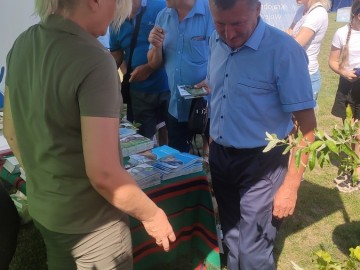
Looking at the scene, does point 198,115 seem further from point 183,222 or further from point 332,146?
point 332,146

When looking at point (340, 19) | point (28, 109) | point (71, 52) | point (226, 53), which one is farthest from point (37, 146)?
point (340, 19)

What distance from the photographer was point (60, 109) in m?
1.04

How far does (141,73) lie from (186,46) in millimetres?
489

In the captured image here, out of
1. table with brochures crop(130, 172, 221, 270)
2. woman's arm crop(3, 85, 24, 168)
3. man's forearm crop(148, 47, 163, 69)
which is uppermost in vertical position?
woman's arm crop(3, 85, 24, 168)

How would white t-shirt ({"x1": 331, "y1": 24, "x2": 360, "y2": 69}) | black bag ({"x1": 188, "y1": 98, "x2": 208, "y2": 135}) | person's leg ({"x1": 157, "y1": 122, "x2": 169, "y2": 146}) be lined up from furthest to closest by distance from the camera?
person's leg ({"x1": 157, "y1": 122, "x2": 169, "y2": 146}) < white t-shirt ({"x1": 331, "y1": 24, "x2": 360, "y2": 69}) < black bag ({"x1": 188, "y1": 98, "x2": 208, "y2": 135})

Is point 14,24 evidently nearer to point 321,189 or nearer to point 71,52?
point 71,52

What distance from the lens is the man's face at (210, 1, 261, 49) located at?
158 cm

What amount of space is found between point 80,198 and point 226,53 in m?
1.00

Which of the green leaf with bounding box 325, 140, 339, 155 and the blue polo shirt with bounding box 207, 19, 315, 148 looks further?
the blue polo shirt with bounding box 207, 19, 315, 148

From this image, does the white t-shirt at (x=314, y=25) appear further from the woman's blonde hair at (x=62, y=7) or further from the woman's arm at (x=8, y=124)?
the woman's arm at (x=8, y=124)

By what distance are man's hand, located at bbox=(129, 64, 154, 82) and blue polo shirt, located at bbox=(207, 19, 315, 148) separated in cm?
117

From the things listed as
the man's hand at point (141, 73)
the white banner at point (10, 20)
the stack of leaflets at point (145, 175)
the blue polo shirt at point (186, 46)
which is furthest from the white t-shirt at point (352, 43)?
the white banner at point (10, 20)

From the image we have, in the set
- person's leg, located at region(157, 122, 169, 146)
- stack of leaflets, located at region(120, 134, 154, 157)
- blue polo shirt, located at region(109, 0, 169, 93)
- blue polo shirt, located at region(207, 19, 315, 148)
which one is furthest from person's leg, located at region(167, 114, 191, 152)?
blue polo shirt, located at region(207, 19, 315, 148)

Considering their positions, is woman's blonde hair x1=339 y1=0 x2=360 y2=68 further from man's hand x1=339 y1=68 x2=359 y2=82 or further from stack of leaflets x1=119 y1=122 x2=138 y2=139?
stack of leaflets x1=119 y1=122 x2=138 y2=139
